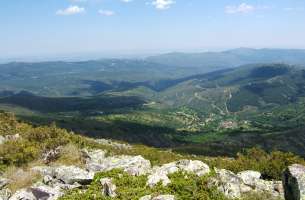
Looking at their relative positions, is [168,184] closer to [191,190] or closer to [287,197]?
[191,190]

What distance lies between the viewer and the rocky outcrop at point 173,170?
93.5 ft

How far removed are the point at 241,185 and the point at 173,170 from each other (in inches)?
209

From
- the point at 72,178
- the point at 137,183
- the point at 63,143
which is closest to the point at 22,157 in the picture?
the point at 63,143

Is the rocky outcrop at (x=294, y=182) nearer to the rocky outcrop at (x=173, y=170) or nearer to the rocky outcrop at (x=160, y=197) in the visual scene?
the rocky outcrop at (x=173, y=170)

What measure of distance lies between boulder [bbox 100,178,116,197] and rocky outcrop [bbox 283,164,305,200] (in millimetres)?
11738

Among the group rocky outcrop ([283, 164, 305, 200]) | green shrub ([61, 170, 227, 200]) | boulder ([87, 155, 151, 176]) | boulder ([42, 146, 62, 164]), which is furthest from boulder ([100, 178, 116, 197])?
rocky outcrop ([283, 164, 305, 200])

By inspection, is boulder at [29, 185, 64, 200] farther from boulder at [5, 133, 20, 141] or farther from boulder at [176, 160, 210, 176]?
boulder at [5, 133, 20, 141]

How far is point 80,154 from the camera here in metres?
40.2

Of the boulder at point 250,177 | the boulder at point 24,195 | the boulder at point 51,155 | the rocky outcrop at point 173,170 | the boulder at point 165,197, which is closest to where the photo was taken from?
the boulder at point 165,197

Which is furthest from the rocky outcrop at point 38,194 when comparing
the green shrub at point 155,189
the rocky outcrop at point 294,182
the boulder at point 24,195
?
the rocky outcrop at point 294,182

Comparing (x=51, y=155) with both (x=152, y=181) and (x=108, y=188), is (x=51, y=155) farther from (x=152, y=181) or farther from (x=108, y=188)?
(x=152, y=181)

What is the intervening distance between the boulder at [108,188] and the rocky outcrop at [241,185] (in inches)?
269

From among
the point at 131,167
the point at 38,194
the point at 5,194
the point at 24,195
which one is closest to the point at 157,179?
the point at 131,167

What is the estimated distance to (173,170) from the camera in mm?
30969
